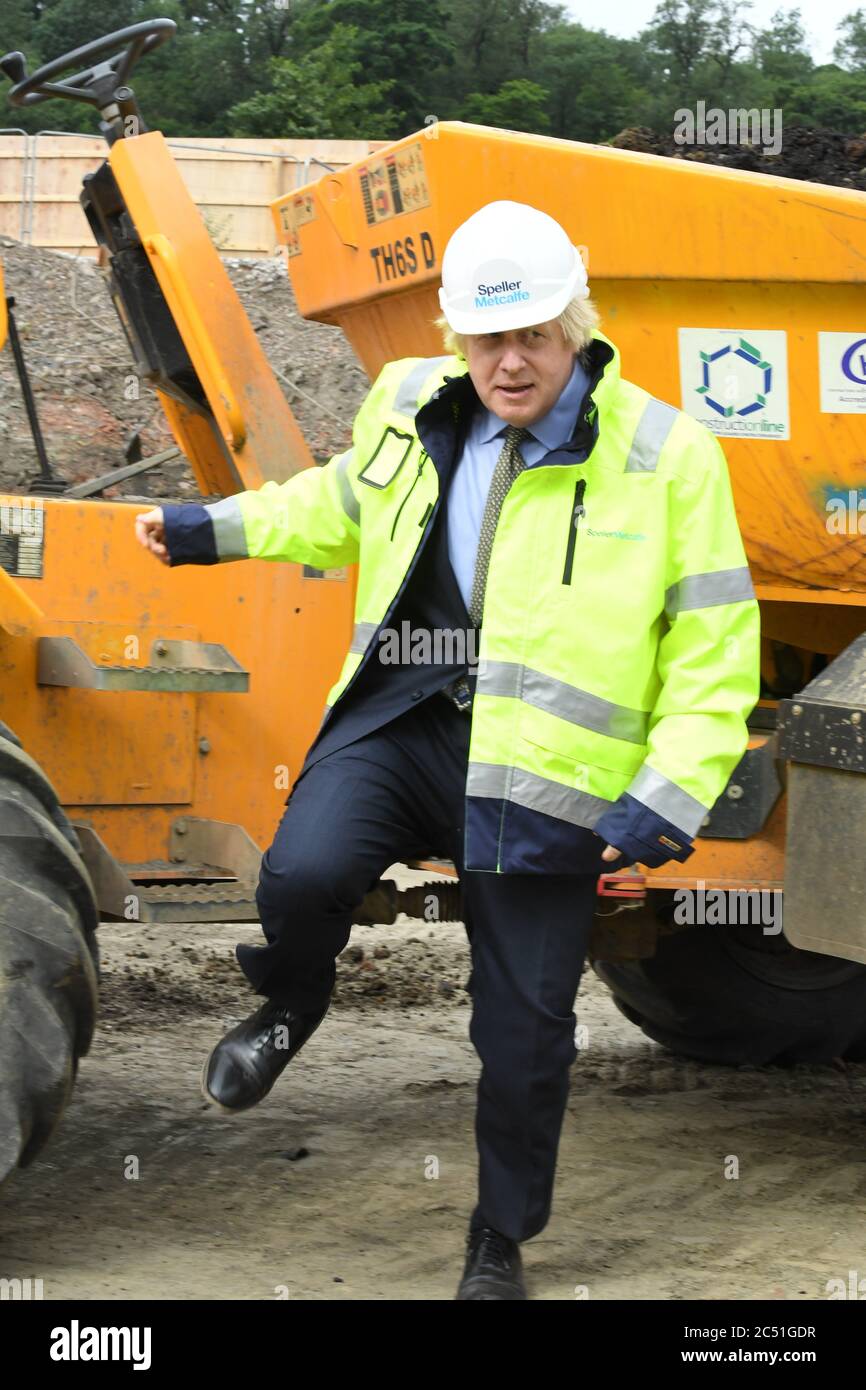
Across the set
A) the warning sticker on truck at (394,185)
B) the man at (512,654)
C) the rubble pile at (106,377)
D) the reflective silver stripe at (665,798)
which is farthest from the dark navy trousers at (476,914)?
the rubble pile at (106,377)

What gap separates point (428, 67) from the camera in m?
28.4

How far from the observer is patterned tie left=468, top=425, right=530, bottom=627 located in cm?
284

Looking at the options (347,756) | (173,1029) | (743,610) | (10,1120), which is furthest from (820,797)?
(173,1029)

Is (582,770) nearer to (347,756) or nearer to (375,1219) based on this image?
(347,756)

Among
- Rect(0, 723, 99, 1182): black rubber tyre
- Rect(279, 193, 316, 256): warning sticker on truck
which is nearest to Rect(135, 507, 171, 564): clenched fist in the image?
Rect(0, 723, 99, 1182): black rubber tyre

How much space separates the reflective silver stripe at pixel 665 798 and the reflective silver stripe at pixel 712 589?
0.90 ft

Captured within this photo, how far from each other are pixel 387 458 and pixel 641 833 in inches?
31.1

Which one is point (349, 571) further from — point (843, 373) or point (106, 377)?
point (106, 377)

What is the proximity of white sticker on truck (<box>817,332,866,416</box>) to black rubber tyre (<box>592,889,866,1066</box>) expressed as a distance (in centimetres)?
161

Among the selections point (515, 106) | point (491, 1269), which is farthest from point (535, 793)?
point (515, 106)

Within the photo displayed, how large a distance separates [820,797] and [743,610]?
26.9 inches

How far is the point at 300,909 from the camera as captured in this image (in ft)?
9.41

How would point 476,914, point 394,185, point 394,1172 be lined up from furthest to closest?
point 394,1172
point 394,185
point 476,914

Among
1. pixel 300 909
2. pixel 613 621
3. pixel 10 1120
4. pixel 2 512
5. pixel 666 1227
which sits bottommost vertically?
pixel 666 1227
